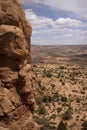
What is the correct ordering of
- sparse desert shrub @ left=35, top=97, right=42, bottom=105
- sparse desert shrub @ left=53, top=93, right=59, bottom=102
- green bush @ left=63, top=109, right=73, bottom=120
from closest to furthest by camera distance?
green bush @ left=63, top=109, right=73, bottom=120
sparse desert shrub @ left=35, top=97, right=42, bottom=105
sparse desert shrub @ left=53, top=93, right=59, bottom=102

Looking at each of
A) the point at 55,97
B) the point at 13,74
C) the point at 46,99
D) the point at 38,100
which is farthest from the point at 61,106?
the point at 13,74

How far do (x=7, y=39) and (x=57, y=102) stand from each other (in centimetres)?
2796

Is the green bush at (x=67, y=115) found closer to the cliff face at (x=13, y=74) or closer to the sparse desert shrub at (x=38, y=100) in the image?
the sparse desert shrub at (x=38, y=100)

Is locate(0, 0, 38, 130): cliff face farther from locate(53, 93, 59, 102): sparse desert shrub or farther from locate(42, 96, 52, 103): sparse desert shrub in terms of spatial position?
locate(53, 93, 59, 102): sparse desert shrub

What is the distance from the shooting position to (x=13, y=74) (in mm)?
19531

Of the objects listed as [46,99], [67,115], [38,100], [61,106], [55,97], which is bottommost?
[61,106]

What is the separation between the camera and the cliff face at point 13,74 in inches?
734

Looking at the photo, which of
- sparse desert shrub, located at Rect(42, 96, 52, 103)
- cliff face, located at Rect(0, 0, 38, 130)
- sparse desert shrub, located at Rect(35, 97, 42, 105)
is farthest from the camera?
sparse desert shrub, located at Rect(42, 96, 52, 103)

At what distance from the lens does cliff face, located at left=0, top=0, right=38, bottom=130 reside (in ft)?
61.2

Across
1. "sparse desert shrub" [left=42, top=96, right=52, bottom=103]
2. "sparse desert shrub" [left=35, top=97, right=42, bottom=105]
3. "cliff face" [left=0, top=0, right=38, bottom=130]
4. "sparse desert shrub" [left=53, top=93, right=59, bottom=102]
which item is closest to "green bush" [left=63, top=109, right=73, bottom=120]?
"sparse desert shrub" [left=35, top=97, right=42, bottom=105]

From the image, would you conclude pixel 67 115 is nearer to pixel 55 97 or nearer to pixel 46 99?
pixel 46 99

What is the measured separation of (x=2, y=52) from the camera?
18984 mm

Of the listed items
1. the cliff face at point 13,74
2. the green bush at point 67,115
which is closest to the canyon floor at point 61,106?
the green bush at point 67,115

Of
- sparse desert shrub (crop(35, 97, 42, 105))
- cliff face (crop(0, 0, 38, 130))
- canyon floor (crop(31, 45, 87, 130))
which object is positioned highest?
cliff face (crop(0, 0, 38, 130))
